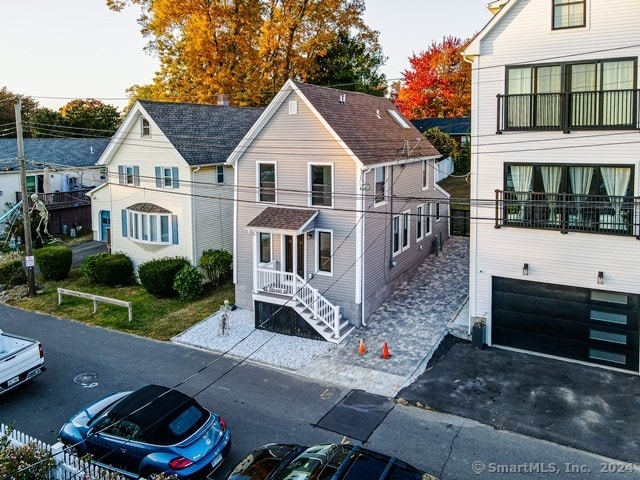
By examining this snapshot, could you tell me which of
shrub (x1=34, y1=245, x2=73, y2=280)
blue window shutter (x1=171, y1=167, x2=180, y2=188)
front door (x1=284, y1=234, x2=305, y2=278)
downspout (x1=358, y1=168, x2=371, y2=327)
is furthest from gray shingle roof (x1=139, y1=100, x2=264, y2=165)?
downspout (x1=358, y1=168, x2=371, y2=327)

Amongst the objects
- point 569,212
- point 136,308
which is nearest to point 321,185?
point 569,212

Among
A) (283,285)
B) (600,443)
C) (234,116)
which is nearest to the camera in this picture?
(600,443)

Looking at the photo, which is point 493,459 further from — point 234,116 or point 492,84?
point 234,116

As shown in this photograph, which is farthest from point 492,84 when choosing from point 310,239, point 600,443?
point 600,443

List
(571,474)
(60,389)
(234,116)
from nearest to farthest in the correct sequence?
(571,474) → (60,389) → (234,116)

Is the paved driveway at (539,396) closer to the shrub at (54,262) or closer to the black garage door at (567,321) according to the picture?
the black garage door at (567,321)
